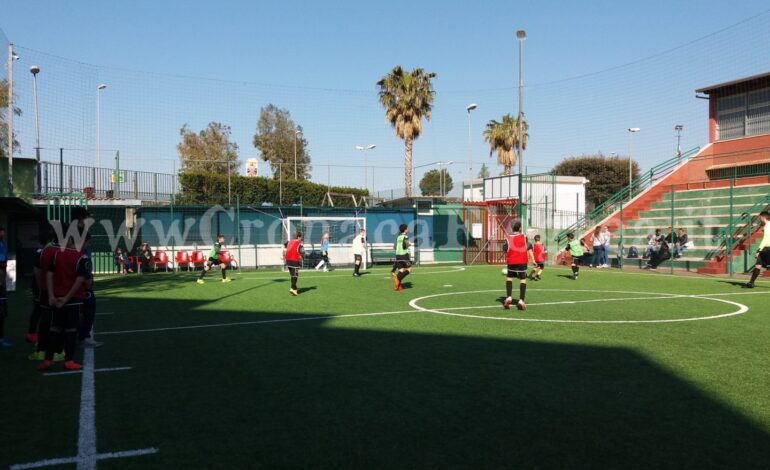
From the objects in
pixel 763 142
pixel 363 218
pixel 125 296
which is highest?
pixel 763 142

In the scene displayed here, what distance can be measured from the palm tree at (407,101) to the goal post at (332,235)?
13.1 m

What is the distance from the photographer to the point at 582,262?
101ft

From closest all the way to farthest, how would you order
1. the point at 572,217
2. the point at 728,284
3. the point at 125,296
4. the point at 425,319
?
the point at 425,319 → the point at 125,296 → the point at 728,284 → the point at 572,217

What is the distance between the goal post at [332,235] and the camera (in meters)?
30.5

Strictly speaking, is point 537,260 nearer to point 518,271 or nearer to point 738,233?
point 518,271

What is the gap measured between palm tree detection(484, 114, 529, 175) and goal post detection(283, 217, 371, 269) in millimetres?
29532

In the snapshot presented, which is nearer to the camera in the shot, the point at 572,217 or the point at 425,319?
the point at 425,319

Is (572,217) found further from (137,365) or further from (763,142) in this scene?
(137,365)

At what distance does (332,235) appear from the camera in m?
31.8

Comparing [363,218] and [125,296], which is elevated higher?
[363,218]

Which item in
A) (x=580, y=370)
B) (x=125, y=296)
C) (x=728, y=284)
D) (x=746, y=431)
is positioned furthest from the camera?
(x=728, y=284)

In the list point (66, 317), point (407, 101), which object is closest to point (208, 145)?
point (407, 101)

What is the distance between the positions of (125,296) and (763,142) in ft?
104

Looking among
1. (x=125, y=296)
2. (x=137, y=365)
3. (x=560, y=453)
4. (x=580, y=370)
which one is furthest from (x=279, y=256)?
(x=560, y=453)
